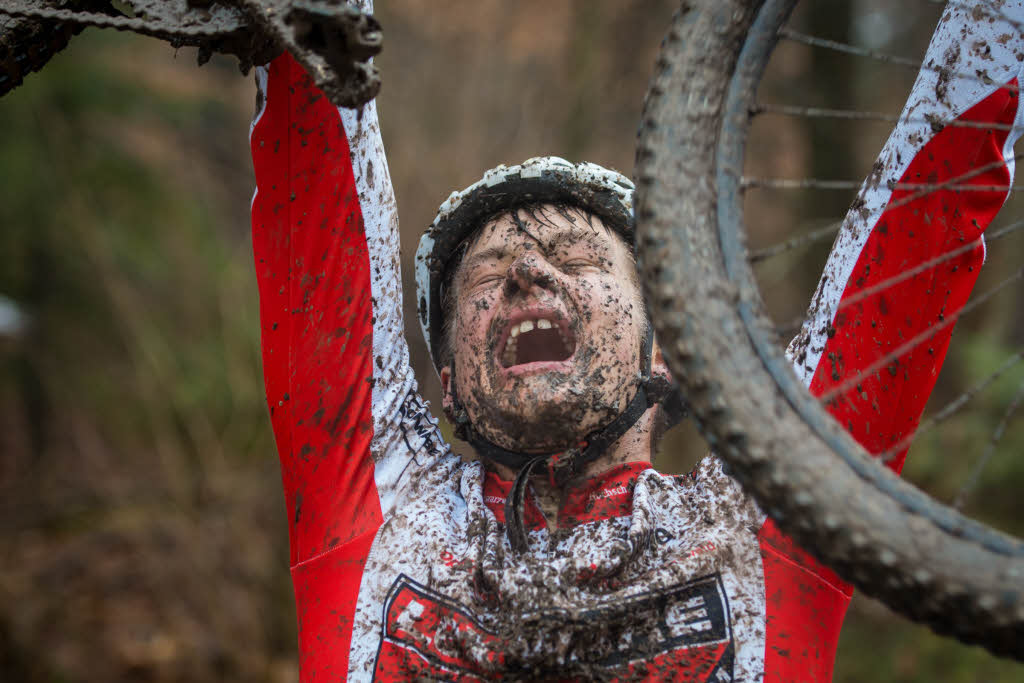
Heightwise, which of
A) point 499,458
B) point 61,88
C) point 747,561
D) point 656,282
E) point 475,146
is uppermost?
point 61,88

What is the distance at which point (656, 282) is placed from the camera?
4.04 ft

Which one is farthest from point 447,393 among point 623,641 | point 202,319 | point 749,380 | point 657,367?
point 202,319

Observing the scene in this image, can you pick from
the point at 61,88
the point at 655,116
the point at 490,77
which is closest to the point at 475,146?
the point at 490,77

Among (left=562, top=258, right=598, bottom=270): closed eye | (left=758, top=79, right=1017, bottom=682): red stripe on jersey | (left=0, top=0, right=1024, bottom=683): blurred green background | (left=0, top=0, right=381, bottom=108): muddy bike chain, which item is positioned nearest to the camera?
(left=0, top=0, right=381, bottom=108): muddy bike chain

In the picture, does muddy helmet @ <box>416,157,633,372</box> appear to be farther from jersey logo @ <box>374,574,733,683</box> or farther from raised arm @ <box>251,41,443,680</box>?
jersey logo @ <box>374,574,733,683</box>

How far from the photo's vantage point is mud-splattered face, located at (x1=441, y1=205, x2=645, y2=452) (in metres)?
2.07

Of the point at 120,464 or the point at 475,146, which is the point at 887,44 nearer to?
the point at 475,146

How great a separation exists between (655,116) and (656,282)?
0.76 ft

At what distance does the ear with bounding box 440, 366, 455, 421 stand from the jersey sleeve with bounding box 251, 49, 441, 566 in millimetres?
194

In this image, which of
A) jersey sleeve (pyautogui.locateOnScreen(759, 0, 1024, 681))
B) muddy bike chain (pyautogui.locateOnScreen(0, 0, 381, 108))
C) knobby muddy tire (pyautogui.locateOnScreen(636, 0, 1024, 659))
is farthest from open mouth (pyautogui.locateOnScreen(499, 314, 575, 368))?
knobby muddy tire (pyautogui.locateOnScreen(636, 0, 1024, 659))

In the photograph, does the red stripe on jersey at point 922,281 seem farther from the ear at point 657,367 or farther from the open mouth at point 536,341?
the open mouth at point 536,341

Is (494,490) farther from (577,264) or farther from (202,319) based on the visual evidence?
(202,319)

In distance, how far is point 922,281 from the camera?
1.91m

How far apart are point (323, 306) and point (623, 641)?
985 mm
